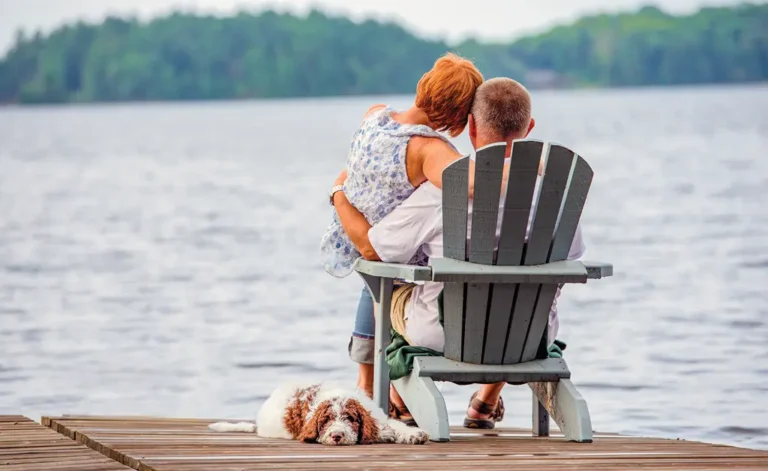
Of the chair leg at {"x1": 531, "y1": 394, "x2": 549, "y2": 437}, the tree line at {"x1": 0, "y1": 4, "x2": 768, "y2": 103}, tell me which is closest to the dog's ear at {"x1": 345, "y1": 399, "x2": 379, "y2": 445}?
the chair leg at {"x1": 531, "y1": 394, "x2": 549, "y2": 437}

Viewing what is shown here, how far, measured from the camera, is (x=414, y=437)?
4.15 metres

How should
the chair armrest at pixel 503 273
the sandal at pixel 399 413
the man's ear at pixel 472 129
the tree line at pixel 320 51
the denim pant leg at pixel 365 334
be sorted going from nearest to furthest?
the chair armrest at pixel 503 273 < the man's ear at pixel 472 129 < the sandal at pixel 399 413 < the denim pant leg at pixel 365 334 < the tree line at pixel 320 51

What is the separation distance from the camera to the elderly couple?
4.40 meters

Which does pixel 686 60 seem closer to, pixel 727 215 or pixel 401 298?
pixel 727 215

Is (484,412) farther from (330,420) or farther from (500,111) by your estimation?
(500,111)

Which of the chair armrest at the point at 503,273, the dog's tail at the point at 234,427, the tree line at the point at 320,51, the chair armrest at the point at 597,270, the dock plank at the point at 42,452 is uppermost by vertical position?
the tree line at the point at 320,51

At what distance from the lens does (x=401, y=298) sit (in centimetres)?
468

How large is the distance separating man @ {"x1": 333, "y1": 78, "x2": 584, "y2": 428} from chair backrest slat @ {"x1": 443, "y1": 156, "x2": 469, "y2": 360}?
4.9 inches

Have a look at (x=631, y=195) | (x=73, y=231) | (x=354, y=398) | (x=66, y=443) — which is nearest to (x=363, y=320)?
(x=354, y=398)

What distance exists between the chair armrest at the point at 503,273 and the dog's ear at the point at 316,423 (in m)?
0.53

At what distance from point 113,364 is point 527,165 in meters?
5.35

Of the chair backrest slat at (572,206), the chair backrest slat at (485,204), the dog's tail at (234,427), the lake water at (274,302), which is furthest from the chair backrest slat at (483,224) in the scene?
the lake water at (274,302)

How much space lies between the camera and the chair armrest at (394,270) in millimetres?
4219

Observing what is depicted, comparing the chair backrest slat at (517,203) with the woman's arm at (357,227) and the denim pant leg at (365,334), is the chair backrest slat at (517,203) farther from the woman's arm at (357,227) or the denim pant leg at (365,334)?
the denim pant leg at (365,334)
